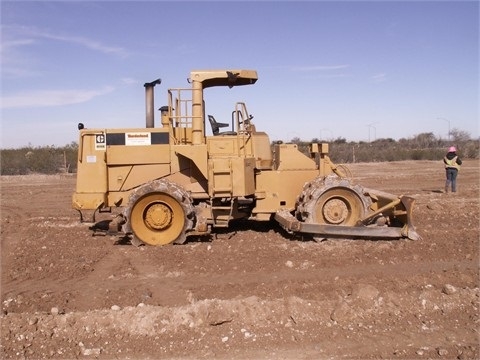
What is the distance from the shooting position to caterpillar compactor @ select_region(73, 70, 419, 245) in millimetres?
8438

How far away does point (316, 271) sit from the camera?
691 cm

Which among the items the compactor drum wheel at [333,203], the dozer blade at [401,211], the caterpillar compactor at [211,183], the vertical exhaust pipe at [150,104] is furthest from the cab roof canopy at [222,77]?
the dozer blade at [401,211]

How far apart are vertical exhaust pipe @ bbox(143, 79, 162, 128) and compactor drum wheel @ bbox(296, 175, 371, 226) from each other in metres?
3.31

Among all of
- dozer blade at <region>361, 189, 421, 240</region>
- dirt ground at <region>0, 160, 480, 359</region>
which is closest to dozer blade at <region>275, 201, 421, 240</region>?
dozer blade at <region>361, 189, 421, 240</region>

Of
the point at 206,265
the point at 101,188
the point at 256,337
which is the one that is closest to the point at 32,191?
the point at 101,188

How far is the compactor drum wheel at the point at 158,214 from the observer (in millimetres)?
8336

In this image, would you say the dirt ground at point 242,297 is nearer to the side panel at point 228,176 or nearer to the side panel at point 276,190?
the side panel at point 276,190

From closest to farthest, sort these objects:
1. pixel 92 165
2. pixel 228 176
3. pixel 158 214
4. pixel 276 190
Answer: pixel 158 214 → pixel 228 176 → pixel 92 165 → pixel 276 190

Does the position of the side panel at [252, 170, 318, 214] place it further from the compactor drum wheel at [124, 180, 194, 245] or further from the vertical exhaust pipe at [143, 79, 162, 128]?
the vertical exhaust pipe at [143, 79, 162, 128]

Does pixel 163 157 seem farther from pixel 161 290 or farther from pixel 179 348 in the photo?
pixel 179 348

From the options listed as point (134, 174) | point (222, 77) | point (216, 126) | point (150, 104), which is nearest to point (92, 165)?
point (134, 174)

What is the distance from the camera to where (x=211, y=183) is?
8.70 m

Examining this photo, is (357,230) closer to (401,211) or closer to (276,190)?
(401,211)

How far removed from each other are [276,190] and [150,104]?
3002 mm
